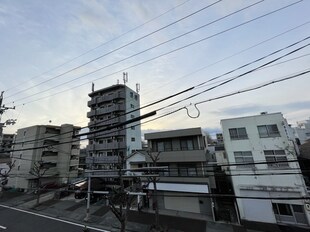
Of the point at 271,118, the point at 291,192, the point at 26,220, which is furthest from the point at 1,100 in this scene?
the point at 291,192

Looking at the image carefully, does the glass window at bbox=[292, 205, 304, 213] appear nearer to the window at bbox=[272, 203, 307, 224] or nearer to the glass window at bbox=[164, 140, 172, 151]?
the window at bbox=[272, 203, 307, 224]

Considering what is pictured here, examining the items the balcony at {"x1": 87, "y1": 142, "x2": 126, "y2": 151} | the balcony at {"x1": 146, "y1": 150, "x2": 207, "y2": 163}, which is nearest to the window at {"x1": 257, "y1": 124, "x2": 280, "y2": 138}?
the balcony at {"x1": 146, "y1": 150, "x2": 207, "y2": 163}

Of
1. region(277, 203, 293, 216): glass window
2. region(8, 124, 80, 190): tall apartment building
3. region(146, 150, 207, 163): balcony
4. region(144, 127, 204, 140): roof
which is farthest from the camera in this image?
region(8, 124, 80, 190): tall apartment building

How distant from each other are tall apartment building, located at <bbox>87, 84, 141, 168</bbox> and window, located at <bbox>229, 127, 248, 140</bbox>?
18.6m

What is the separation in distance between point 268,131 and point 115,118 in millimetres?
23845

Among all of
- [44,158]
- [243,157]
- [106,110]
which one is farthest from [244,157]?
[44,158]

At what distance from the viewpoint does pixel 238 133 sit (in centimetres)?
1800

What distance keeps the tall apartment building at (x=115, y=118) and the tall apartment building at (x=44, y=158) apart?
4880mm

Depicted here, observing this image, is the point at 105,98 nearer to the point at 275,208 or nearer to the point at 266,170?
the point at 266,170

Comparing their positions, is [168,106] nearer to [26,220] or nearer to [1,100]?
[1,100]

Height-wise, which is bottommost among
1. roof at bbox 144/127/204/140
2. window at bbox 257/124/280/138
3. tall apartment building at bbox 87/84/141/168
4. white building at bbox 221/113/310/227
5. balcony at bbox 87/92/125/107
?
white building at bbox 221/113/310/227

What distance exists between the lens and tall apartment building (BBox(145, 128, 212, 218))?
659 inches

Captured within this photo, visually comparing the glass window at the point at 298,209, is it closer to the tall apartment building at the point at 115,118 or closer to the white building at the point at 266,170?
the white building at the point at 266,170

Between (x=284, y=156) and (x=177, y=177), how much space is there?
1036 cm
